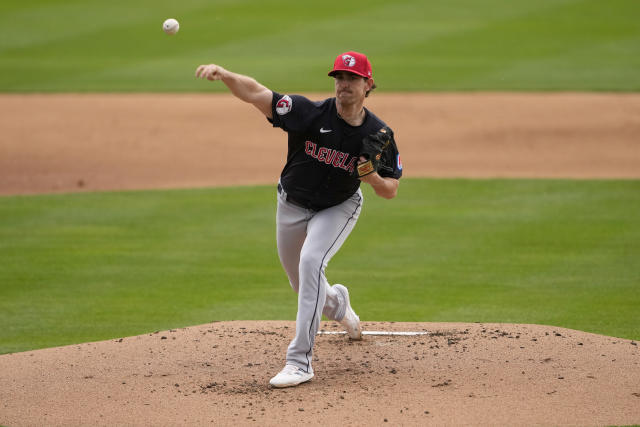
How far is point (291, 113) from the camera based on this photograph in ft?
19.6

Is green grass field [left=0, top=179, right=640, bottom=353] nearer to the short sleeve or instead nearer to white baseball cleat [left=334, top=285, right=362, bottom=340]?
white baseball cleat [left=334, top=285, right=362, bottom=340]

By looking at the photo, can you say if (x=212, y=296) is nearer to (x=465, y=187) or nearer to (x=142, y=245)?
(x=142, y=245)

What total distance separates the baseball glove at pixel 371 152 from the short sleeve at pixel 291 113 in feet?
1.46

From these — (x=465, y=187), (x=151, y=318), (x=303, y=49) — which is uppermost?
(x=303, y=49)

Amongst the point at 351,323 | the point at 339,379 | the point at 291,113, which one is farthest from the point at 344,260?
the point at 291,113

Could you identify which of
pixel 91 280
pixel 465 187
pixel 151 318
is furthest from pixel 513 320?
pixel 465 187

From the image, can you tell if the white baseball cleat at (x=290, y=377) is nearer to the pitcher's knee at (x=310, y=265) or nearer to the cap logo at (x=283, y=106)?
the pitcher's knee at (x=310, y=265)

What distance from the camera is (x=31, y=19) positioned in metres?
29.1

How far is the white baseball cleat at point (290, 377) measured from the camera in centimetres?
582

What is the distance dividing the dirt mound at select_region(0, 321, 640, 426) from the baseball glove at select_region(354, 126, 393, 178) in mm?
1416

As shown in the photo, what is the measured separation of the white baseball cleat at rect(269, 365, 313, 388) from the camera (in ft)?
19.1

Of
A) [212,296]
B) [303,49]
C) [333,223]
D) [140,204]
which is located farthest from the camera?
[303,49]

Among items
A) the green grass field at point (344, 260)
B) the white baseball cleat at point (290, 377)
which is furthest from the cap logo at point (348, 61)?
the green grass field at point (344, 260)

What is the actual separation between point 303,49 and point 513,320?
1835 cm
